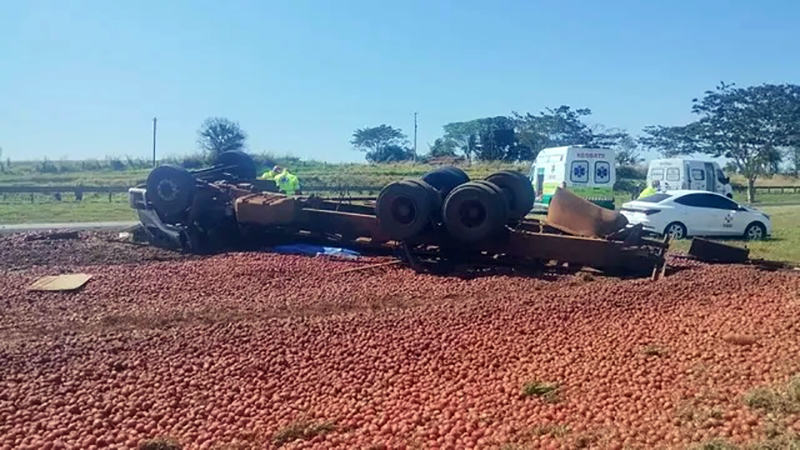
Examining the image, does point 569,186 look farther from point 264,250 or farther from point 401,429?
point 401,429

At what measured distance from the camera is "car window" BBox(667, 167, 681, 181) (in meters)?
28.4

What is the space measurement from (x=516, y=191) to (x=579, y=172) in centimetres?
1224

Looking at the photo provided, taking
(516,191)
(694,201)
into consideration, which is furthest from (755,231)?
(516,191)

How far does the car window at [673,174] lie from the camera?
2838cm

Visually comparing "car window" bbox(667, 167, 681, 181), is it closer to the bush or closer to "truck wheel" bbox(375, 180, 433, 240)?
"truck wheel" bbox(375, 180, 433, 240)

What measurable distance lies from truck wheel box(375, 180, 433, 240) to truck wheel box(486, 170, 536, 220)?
164 centimetres

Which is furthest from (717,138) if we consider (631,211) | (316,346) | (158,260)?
(316,346)

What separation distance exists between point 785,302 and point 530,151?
222ft

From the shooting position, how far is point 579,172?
84.1 ft

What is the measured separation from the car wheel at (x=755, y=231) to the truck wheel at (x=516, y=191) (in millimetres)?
9119

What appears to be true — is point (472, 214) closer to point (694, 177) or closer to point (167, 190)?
point (167, 190)

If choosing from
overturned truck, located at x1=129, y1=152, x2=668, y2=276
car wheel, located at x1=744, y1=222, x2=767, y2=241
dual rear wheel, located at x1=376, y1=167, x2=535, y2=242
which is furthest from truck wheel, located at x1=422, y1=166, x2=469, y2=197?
car wheel, located at x1=744, y1=222, x2=767, y2=241

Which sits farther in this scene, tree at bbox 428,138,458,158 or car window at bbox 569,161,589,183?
tree at bbox 428,138,458,158

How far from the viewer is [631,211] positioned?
21.2 metres
